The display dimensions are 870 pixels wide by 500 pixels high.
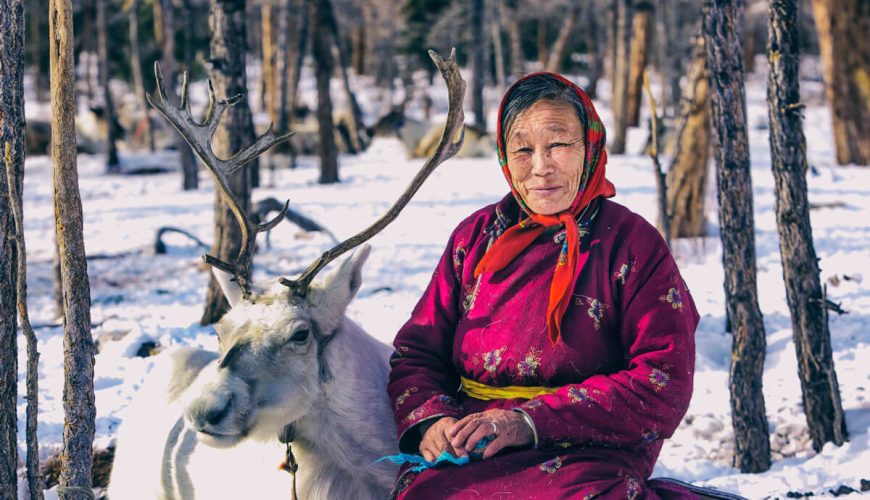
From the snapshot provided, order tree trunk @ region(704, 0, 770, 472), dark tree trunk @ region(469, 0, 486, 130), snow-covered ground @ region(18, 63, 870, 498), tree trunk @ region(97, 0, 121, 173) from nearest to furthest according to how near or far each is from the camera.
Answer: tree trunk @ region(704, 0, 770, 472) → snow-covered ground @ region(18, 63, 870, 498) → tree trunk @ region(97, 0, 121, 173) → dark tree trunk @ region(469, 0, 486, 130)

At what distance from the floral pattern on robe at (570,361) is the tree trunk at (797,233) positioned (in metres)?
1.90

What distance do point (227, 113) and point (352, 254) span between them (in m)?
4.26

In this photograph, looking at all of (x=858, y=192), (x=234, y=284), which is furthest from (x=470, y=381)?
(x=858, y=192)

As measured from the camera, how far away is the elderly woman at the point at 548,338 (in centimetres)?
249

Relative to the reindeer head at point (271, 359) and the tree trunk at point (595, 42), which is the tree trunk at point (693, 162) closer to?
the reindeer head at point (271, 359)

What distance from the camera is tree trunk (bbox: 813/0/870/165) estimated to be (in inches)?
547

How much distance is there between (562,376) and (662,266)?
429 mm

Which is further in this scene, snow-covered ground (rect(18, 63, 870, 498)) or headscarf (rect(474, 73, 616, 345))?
snow-covered ground (rect(18, 63, 870, 498))

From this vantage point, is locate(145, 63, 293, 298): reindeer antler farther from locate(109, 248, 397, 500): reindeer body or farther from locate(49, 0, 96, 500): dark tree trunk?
locate(49, 0, 96, 500): dark tree trunk

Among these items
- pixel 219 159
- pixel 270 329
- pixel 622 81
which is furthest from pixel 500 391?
pixel 622 81

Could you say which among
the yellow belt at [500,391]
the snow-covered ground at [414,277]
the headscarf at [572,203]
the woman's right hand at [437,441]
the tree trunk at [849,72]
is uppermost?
the tree trunk at [849,72]

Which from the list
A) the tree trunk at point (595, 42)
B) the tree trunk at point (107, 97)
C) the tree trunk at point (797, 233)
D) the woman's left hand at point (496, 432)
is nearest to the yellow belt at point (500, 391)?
the woman's left hand at point (496, 432)

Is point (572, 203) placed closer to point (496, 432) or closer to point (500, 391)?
point (500, 391)

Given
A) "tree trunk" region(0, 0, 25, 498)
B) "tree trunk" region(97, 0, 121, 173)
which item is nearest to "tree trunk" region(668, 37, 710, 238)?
"tree trunk" region(0, 0, 25, 498)
